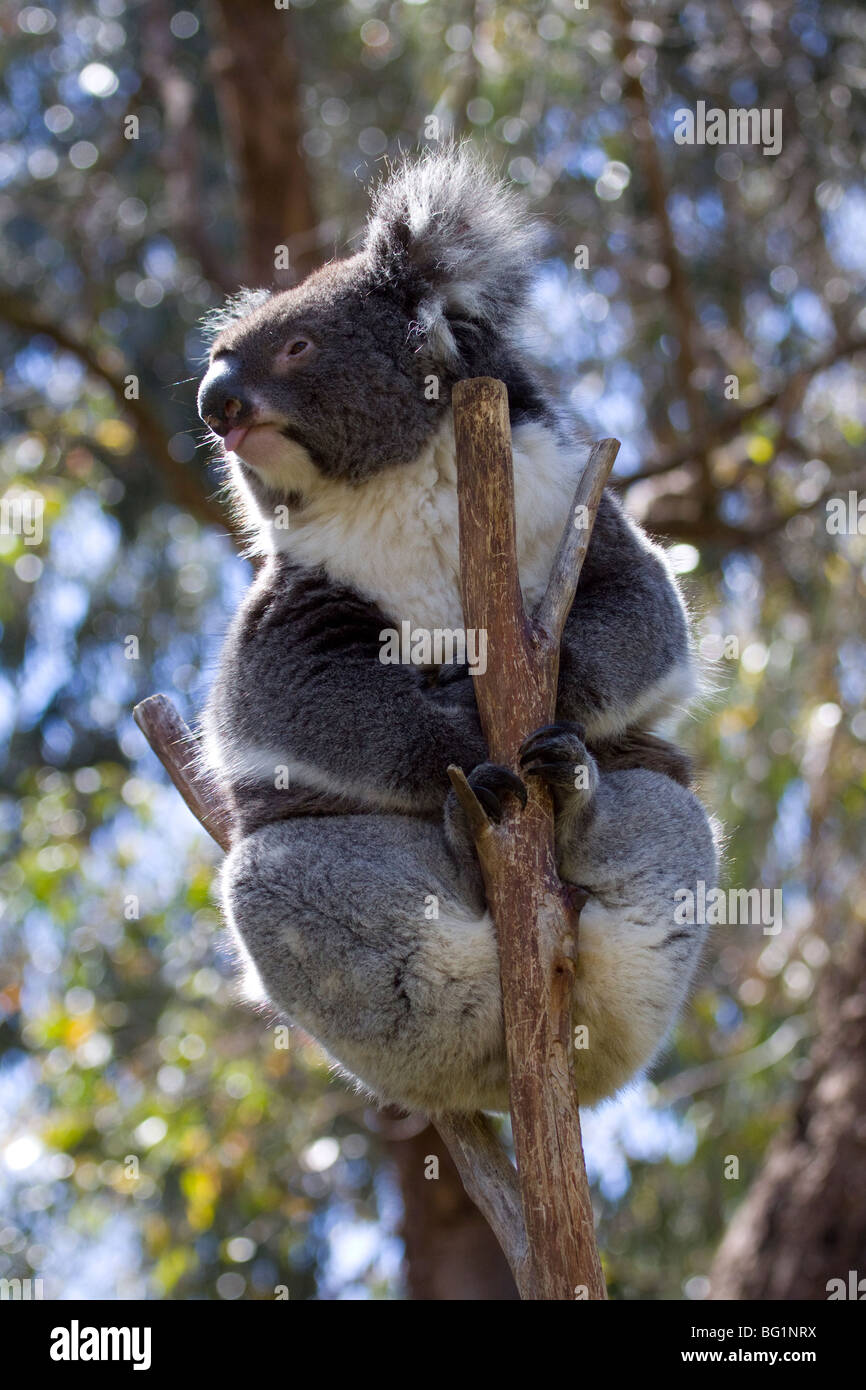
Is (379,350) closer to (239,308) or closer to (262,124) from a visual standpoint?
(239,308)

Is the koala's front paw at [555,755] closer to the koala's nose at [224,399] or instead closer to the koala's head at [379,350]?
the koala's head at [379,350]

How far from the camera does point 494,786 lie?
2.64m

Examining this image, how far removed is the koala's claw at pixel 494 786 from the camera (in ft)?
8.61

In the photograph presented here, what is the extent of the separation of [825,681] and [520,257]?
171 inches

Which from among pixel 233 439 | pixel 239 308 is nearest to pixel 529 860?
pixel 233 439

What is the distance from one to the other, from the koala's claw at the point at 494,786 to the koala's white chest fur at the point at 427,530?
527 mm

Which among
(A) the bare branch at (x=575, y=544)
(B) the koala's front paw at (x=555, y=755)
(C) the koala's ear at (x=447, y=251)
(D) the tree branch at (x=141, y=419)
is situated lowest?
(B) the koala's front paw at (x=555, y=755)

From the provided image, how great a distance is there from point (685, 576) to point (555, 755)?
3740 mm

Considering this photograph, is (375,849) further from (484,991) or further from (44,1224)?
(44,1224)

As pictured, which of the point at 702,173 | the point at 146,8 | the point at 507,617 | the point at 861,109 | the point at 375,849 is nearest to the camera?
the point at 507,617

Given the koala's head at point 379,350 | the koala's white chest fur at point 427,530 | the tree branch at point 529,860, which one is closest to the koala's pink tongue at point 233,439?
the koala's head at point 379,350

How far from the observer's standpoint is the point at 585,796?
278 centimetres

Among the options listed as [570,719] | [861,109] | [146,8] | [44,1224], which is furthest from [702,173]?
[44,1224]

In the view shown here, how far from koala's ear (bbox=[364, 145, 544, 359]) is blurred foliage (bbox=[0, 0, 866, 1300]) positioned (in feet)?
9.28
